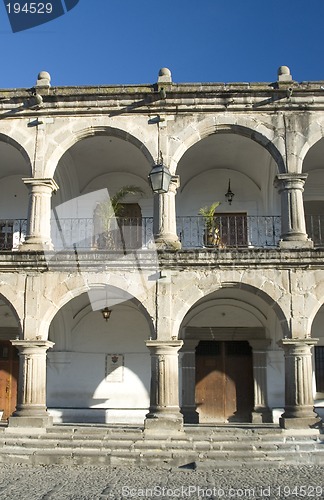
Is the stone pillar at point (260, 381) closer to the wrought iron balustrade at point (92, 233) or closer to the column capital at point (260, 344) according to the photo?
the column capital at point (260, 344)

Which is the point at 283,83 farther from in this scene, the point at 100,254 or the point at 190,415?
the point at 190,415

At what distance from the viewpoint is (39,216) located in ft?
38.2

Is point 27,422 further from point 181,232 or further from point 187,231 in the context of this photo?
point 187,231

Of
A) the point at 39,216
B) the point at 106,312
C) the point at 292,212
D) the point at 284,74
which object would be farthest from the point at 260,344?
the point at 284,74

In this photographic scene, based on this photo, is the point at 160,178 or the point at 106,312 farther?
the point at 106,312

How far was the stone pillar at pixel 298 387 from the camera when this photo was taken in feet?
34.4

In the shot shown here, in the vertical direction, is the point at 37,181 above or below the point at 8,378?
above

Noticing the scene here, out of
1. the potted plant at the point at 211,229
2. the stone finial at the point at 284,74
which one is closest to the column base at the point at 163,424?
the potted plant at the point at 211,229

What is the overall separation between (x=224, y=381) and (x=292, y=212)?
4.86 m

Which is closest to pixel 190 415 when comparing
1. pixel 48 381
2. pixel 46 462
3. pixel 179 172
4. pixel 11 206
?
pixel 48 381

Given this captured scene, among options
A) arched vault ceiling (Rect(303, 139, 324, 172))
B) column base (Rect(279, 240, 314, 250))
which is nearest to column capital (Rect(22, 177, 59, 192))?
column base (Rect(279, 240, 314, 250))

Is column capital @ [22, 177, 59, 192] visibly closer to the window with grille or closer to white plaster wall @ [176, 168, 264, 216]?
white plaster wall @ [176, 168, 264, 216]

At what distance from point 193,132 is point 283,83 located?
2.14 metres

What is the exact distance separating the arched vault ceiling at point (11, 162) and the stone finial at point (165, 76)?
149 inches
